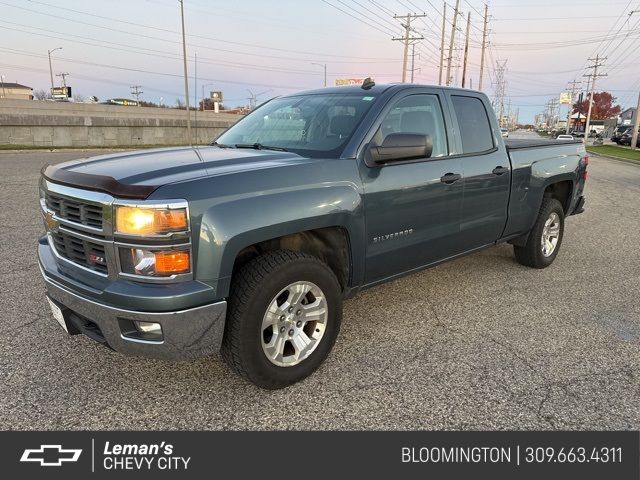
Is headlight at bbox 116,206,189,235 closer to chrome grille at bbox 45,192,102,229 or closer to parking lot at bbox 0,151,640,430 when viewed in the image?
chrome grille at bbox 45,192,102,229

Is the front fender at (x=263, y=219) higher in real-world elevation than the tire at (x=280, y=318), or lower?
higher

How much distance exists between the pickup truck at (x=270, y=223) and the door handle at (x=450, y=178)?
2cm

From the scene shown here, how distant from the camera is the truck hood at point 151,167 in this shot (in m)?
2.48

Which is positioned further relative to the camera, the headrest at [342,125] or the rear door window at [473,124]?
the rear door window at [473,124]

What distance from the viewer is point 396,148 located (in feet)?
10.4

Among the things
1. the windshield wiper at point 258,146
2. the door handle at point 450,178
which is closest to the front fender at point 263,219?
the windshield wiper at point 258,146

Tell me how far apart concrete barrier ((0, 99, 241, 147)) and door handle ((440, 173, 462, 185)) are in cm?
1579

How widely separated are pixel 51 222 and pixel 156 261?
3.33 ft

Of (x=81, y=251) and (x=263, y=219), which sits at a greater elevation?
(x=263, y=219)

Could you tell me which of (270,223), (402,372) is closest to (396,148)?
(270,223)
